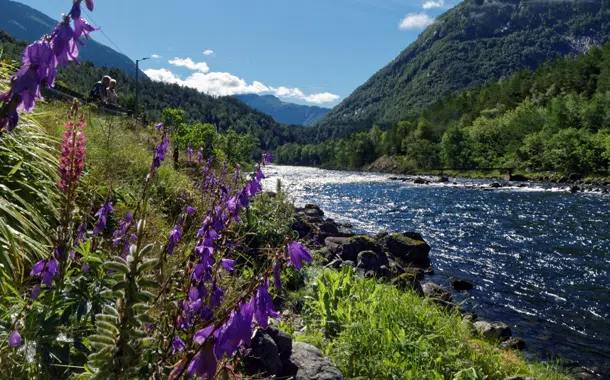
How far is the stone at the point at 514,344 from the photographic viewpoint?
7.95 metres

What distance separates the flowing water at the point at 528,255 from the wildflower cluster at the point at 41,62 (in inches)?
391

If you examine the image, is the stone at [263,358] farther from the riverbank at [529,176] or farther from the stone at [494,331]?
the riverbank at [529,176]

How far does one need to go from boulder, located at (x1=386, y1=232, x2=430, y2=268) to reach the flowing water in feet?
2.10

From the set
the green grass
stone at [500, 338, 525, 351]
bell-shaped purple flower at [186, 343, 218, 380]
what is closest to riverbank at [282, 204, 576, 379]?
the green grass

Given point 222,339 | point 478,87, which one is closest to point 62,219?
point 222,339

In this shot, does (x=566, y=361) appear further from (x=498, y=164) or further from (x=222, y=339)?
(x=498, y=164)

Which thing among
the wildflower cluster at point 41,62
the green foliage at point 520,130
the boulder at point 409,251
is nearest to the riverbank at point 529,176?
the green foliage at point 520,130

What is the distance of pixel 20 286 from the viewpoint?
3.09 m

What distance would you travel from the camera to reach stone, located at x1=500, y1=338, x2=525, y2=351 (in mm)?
7948

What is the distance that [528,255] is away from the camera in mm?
16031

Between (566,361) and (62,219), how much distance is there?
31.8ft

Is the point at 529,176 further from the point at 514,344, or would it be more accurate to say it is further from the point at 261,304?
the point at 261,304

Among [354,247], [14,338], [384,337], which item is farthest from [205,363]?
[354,247]

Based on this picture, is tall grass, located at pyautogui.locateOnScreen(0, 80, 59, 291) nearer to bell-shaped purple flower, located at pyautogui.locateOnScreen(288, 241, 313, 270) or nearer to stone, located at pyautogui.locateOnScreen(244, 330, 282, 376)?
stone, located at pyautogui.locateOnScreen(244, 330, 282, 376)
